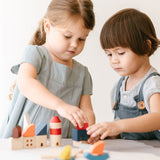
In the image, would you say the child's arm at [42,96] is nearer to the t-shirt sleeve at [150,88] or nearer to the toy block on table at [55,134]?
the toy block on table at [55,134]

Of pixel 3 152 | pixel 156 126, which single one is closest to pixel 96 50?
pixel 156 126

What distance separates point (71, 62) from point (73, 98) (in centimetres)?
15

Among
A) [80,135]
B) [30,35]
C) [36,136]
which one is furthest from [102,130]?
[30,35]

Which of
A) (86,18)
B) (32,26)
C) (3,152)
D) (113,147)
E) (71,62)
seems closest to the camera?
(3,152)

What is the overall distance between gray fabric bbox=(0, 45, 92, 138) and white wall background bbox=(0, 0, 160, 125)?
0.75 meters

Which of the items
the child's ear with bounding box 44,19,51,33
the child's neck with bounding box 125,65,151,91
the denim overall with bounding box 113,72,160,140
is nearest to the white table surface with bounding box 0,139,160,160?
the denim overall with bounding box 113,72,160,140

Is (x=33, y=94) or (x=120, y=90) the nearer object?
(x=33, y=94)

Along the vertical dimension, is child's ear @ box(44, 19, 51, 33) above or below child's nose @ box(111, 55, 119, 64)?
above

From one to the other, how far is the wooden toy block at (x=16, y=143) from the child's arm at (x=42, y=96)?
13cm

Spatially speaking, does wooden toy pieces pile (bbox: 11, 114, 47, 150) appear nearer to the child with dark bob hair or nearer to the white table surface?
the white table surface

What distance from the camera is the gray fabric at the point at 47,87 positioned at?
1045mm

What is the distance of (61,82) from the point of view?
42.8 inches

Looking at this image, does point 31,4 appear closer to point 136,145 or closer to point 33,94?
point 33,94

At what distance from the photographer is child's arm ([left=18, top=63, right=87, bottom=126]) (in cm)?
79
